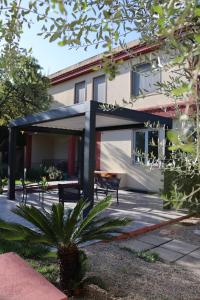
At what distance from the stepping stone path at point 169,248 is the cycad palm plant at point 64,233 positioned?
69.5 inches

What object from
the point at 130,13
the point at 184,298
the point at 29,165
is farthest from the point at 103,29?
the point at 29,165

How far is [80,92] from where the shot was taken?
18625 mm

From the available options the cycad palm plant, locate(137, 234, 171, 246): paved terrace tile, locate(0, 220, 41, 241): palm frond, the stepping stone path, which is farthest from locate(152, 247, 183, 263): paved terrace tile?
locate(0, 220, 41, 241): palm frond

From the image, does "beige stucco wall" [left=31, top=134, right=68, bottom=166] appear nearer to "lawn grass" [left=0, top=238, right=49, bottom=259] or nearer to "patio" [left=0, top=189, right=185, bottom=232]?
"patio" [left=0, top=189, right=185, bottom=232]

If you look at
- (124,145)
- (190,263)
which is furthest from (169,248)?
(124,145)

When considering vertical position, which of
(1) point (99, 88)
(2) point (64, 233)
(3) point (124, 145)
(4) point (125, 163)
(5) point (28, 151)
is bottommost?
(2) point (64, 233)

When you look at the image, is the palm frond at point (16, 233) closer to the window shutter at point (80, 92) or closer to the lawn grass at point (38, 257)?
the lawn grass at point (38, 257)

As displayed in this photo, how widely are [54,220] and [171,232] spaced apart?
13.8 feet

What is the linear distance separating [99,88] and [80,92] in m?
1.90

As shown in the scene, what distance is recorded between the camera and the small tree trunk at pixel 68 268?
409 centimetres

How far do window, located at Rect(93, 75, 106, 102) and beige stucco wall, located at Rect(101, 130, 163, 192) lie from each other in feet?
6.90

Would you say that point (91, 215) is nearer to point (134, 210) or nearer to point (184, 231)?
point (184, 231)

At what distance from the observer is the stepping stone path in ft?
18.4

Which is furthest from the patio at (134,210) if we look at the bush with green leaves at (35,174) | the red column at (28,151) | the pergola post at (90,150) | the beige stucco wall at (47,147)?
the beige stucco wall at (47,147)
